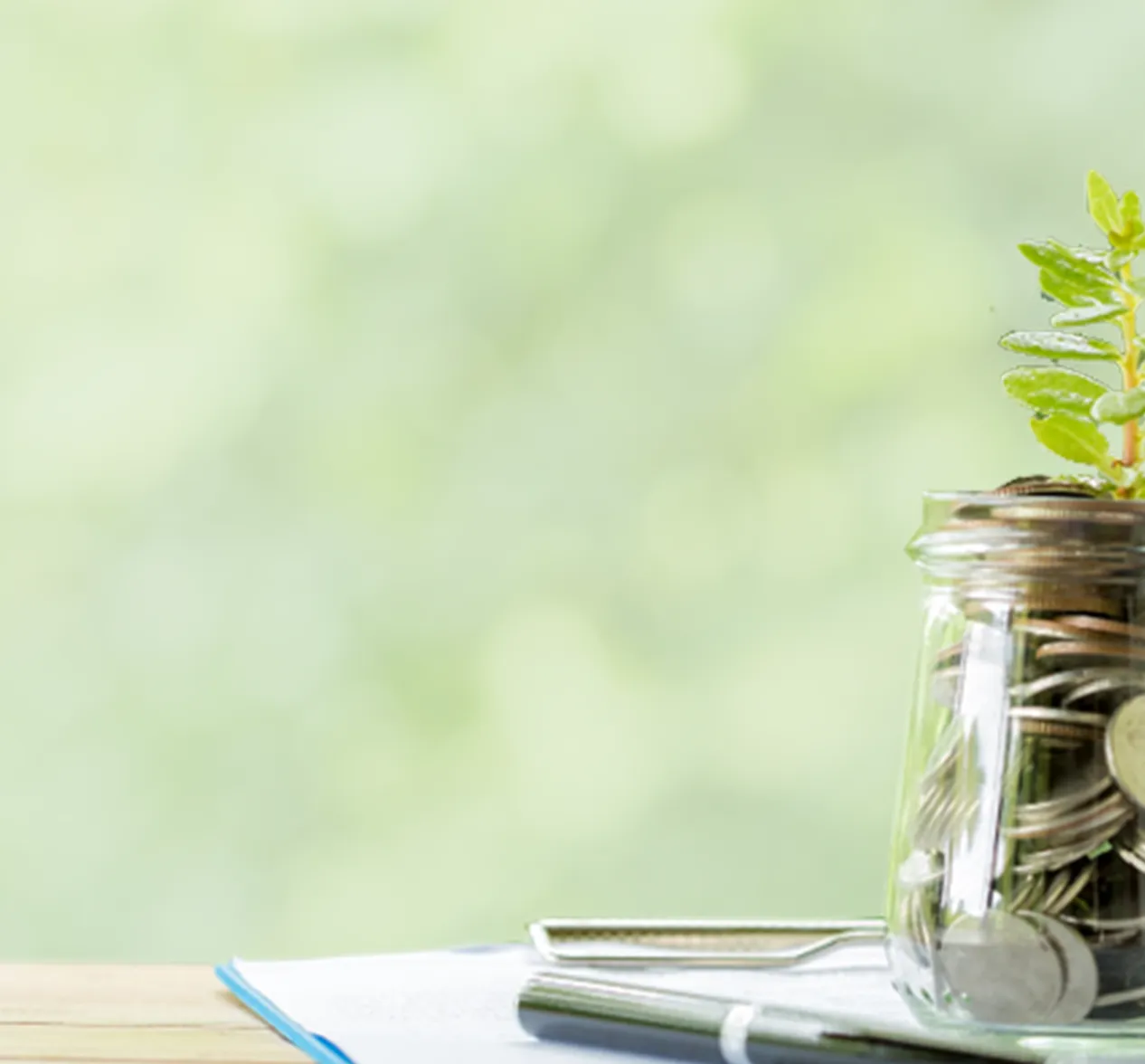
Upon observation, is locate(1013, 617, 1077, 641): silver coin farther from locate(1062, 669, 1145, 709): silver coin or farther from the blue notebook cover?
the blue notebook cover

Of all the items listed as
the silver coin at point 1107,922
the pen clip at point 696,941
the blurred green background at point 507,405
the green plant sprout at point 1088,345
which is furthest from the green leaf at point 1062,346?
the blurred green background at point 507,405

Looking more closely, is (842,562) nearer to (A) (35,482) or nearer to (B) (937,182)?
(B) (937,182)

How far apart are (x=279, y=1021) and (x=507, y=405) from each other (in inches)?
44.7

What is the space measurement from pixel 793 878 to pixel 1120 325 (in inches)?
47.3

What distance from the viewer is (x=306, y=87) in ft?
5.88

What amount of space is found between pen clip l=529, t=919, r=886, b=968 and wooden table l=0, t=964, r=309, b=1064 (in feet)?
0.60

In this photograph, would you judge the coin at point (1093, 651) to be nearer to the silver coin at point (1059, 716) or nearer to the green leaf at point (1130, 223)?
the silver coin at point (1059, 716)

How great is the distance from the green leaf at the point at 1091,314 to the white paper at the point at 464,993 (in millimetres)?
274

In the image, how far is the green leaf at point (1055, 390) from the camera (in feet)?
2.16

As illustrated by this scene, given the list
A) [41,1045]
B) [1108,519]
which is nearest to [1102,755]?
[1108,519]

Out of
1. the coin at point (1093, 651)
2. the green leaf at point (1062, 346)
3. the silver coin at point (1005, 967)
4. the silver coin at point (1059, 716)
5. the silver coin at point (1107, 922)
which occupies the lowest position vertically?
the silver coin at point (1005, 967)

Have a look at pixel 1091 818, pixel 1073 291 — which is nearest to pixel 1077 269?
pixel 1073 291

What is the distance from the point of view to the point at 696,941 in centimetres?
88

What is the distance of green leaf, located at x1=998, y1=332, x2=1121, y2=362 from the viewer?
2.14 ft
